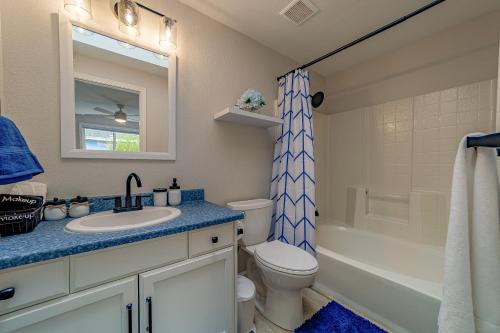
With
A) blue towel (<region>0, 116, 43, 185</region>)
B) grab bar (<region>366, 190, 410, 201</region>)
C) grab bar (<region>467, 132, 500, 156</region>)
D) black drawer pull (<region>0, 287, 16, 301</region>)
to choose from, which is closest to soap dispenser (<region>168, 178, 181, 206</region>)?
blue towel (<region>0, 116, 43, 185</region>)

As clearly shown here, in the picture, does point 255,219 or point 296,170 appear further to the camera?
point 296,170

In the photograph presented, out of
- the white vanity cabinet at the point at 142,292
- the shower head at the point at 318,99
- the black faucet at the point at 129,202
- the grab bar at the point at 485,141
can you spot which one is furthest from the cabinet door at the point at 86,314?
the shower head at the point at 318,99

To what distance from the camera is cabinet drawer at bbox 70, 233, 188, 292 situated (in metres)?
0.67

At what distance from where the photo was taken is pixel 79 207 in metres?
0.99

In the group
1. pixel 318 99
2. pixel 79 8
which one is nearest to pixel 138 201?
pixel 79 8

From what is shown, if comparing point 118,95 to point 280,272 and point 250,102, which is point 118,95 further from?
point 280,272

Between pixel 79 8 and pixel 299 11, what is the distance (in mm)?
1418

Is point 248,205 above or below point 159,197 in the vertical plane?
below

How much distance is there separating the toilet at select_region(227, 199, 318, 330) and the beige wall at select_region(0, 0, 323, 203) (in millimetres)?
324

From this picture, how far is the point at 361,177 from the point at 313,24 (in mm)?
1635

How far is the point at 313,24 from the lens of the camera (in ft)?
5.24

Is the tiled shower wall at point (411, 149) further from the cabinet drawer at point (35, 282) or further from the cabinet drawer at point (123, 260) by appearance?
the cabinet drawer at point (35, 282)

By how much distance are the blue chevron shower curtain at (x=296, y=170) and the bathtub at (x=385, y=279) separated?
277 mm

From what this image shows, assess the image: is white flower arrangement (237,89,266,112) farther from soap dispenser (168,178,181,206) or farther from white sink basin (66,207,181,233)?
white sink basin (66,207,181,233)
